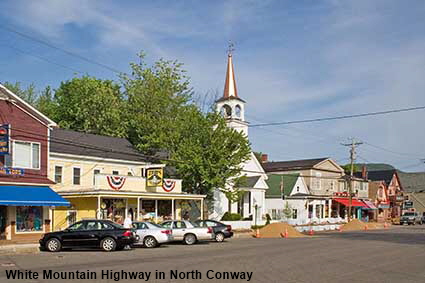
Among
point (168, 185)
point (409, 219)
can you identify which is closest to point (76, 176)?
point (168, 185)

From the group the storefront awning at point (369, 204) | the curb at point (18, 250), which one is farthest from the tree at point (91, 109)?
the storefront awning at point (369, 204)

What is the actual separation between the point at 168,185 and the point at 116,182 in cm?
538

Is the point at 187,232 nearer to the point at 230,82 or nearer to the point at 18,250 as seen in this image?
the point at 18,250

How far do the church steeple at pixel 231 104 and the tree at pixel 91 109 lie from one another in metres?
10.6

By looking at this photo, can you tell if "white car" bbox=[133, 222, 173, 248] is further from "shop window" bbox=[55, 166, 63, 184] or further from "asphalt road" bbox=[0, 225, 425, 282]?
"shop window" bbox=[55, 166, 63, 184]

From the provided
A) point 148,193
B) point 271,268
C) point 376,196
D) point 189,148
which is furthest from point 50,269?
point 376,196

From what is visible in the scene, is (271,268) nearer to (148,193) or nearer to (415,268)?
(415,268)

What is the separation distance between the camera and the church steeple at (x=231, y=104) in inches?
2279

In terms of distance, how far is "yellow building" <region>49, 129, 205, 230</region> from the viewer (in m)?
36.6

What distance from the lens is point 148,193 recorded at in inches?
1528

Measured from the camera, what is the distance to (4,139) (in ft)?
99.5

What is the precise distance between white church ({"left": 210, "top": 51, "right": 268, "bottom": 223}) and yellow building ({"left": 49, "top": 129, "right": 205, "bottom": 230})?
7.97m

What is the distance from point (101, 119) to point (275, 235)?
77.3 ft

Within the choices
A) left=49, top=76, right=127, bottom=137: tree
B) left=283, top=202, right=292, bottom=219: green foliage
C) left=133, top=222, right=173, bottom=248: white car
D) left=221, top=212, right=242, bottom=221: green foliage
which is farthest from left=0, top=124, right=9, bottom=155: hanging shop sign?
left=283, top=202, right=292, bottom=219: green foliage
